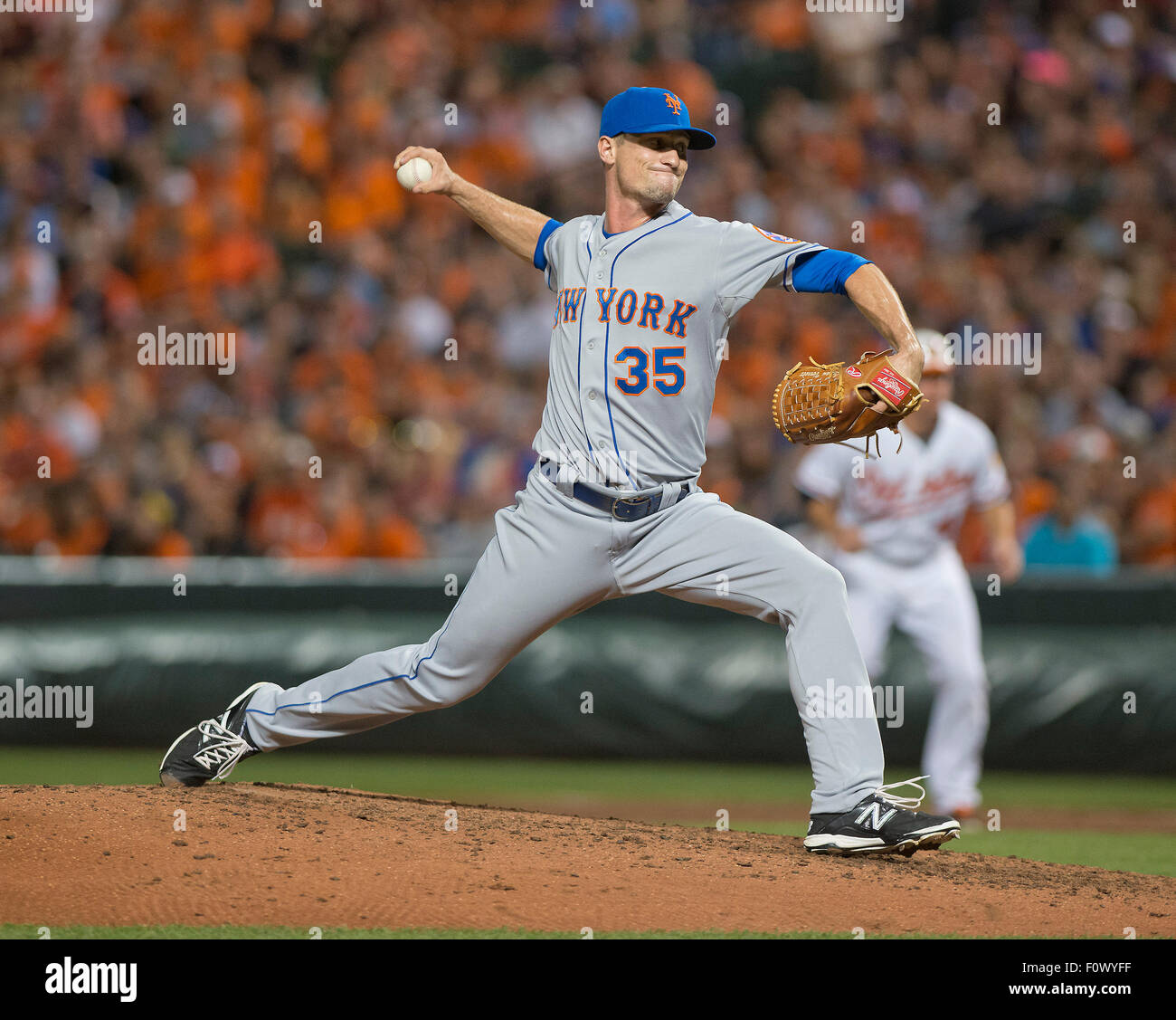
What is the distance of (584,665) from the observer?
A: 8078 mm

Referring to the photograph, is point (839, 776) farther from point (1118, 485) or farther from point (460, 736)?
point (1118, 485)

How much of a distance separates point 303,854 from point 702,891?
3.60 feet

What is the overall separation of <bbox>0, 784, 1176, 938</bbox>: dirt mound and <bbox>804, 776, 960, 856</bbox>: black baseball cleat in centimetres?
6

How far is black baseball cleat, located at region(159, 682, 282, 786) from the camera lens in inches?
184

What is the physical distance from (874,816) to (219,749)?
79.5 inches

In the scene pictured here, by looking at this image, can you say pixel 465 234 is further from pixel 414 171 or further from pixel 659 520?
pixel 659 520

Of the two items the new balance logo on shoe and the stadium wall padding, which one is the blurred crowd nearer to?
the stadium wall padding

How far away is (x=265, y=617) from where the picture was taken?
8219 mm

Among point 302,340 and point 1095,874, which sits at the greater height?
point 302,340

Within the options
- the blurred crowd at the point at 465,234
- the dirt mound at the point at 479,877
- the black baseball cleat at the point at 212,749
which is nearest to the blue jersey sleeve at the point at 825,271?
the dirt mound at the point at 479,877

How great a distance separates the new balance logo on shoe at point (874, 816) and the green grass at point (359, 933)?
509mm

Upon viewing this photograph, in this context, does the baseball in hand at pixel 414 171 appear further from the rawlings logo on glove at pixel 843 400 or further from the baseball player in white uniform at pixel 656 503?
the rawlings logo on glove at pixel 843 400

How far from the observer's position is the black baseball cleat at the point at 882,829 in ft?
13.4

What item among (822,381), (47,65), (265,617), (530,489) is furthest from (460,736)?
(47,65)
